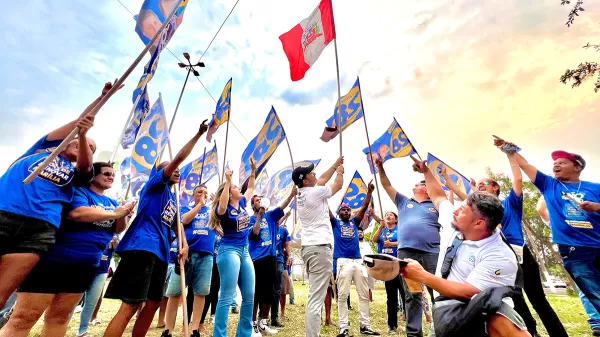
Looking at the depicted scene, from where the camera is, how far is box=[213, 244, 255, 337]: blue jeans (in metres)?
4.01

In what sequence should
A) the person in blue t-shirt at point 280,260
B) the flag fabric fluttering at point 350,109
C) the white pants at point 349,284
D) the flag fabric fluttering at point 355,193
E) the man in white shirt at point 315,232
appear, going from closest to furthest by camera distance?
the man in white shirt at point 315,232, the white pants at point 349,284, the person in blue t-shirt at point 280,260, the flag fabric fluttering at point 350,109, the flag fabric fluttering at point 355,193

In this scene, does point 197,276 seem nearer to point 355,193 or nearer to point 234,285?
point 234,285

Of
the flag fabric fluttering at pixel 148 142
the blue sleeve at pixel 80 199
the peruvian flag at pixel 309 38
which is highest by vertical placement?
the peruvian flag at pixel 309 38

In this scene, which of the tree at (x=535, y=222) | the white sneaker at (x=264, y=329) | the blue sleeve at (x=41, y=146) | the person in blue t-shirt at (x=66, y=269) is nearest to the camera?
the person in blue t-shirt at (x=66, y=269)

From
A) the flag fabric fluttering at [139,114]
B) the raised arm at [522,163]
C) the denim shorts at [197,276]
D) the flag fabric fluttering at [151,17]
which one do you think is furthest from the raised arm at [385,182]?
the flag fabric fluttering at [139,114]

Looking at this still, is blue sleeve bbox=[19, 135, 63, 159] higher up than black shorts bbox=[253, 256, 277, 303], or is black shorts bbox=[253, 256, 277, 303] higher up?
blue sleeve bbox=[19, 135, 63, 159]

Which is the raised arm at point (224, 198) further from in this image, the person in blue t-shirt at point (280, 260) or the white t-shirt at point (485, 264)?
the white t-shirt at point (485, 264)

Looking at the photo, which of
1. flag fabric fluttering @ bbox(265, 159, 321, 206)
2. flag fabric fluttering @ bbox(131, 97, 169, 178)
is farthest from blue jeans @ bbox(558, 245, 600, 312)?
flag fabric fluttering @ bbox(265, 159, 321, 206)

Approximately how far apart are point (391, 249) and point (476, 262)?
6.71 metres

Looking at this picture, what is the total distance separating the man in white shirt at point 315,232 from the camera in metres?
4.15

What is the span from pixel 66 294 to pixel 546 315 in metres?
5.12

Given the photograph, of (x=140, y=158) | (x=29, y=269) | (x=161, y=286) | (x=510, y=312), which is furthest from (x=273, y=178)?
(x=510, y=312)

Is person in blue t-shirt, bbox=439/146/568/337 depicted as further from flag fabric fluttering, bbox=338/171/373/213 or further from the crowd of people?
flag fabric fluttering, bbox=338/171/373/213

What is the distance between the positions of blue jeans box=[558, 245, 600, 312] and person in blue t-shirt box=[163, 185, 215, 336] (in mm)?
4902
